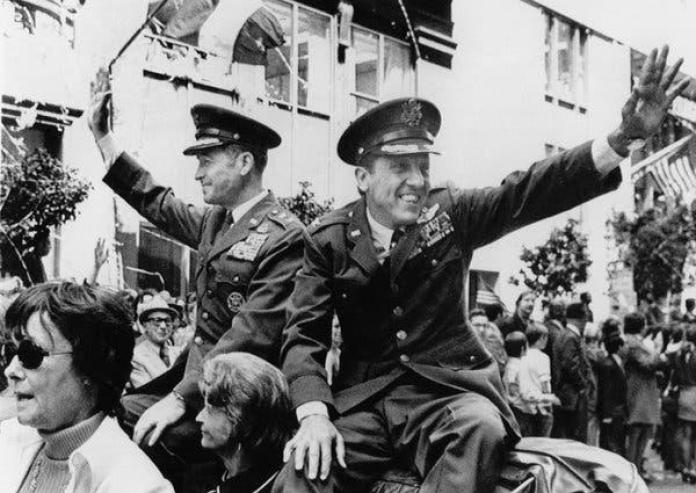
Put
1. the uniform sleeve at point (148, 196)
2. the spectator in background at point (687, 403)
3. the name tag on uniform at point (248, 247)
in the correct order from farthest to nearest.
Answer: the spectator in background at point (687, 403)
the uniform sleeve at point (148, 196)
the name tag on uniform at point (248, 247)

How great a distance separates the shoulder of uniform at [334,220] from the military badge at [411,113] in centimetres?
34

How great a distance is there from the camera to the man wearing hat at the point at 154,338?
567cm

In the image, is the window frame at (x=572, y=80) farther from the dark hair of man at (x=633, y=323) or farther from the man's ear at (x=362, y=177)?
the dark hair of man at (x=633, y=323)

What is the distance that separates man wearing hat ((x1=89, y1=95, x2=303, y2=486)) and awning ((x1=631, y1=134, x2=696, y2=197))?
3.97 m

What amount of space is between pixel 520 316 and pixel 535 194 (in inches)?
230

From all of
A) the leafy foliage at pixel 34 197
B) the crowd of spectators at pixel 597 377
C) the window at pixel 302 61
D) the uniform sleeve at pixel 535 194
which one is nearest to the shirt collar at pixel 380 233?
the uniform sleeve at pixel 535 194

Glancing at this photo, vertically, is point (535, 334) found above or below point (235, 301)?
below

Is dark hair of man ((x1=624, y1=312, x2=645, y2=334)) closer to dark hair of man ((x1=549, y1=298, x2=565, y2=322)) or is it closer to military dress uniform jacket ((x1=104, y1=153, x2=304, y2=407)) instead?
dark hair of man ((x1=549, y1=298, x2=565, y2=322))

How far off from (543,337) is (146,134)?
3585mm

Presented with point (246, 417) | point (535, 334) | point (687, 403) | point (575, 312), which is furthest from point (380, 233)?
point (687, 403)

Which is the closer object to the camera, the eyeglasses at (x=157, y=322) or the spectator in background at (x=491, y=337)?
the eyeglasses at (x=157, y=322)

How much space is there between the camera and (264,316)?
9.95 ft

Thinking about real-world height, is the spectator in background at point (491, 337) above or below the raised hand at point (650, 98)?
below

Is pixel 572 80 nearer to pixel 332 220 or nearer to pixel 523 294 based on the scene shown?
pixel 523 294
